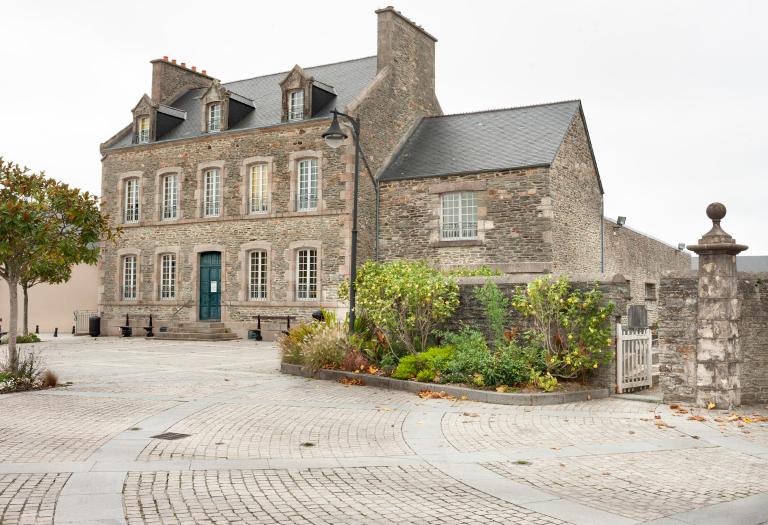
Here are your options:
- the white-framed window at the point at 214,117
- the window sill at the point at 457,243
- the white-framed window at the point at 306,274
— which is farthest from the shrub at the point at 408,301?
the white-framed window at the point at 214,117

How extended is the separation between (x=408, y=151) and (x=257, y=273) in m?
A: 6.64

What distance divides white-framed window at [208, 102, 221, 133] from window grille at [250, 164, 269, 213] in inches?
100

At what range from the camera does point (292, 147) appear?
23.1 meters

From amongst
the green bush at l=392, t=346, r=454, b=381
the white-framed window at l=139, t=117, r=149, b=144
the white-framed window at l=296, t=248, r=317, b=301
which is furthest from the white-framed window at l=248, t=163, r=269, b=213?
the green bush at l=392, t=346, r=454, b=381

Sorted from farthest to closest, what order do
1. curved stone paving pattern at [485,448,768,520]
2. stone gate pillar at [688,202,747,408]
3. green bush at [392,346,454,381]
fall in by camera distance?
green bush at [392,346,454,381], stone gate pillar at [688,202,747,408], curved stone paving pattern at [485,448,768,520]

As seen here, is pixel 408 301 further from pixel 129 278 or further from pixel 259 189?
pixel 129 278

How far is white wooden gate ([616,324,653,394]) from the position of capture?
10.7m

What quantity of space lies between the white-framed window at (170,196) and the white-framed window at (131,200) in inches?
60.1

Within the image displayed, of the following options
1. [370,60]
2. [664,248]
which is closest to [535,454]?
[370,60]

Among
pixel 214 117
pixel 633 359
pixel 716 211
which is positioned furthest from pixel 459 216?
pixel 716 211

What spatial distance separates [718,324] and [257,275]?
55.7 ft

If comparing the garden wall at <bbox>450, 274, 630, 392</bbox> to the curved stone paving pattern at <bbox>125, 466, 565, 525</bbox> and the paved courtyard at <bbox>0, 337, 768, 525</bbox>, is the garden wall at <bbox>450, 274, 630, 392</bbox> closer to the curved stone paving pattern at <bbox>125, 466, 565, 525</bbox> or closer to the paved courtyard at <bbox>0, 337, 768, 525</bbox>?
the paved courtyard at <bbox>0, 337, 768, 525</bbox>

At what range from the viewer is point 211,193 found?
2503 cm

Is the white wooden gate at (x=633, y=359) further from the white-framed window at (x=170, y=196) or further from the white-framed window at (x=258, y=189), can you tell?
the white-framed window at (x=170, y=196)
